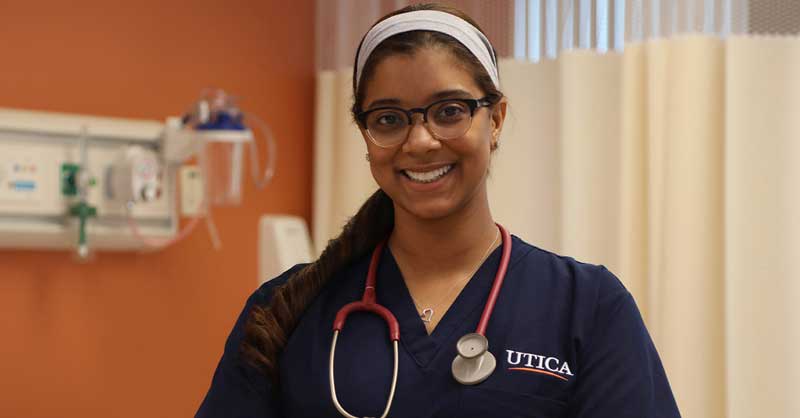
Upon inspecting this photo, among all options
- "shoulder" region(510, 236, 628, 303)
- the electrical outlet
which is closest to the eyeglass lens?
"shoulder" region(510, 236, 628, 303)

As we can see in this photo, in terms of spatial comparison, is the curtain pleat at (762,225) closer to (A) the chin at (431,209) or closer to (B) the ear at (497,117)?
Result: (B) the ear at (497,117)

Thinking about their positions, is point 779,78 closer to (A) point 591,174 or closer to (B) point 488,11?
(A) point 591,174

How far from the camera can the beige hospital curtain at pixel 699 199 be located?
78.2 inches

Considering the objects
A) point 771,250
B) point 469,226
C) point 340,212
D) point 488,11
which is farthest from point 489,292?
point 340,212

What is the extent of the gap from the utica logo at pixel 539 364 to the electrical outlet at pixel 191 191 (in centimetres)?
148

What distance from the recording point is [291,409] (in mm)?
1297

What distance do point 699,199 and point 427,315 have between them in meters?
0.95

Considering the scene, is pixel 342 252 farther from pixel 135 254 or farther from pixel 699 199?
pixel 135 254

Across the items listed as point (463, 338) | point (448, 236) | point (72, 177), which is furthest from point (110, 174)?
point (463, 338)

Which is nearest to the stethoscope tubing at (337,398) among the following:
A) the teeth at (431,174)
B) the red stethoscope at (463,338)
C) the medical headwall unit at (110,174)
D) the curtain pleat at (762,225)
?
the red stethoscope at (463,338)

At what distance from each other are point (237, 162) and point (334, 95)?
497 millimetres

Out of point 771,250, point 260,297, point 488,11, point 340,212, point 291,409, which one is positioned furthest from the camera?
point 340,212

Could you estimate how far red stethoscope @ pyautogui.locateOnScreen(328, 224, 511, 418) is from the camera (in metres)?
1.23

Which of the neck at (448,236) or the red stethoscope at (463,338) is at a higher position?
the neck at (448,236)
